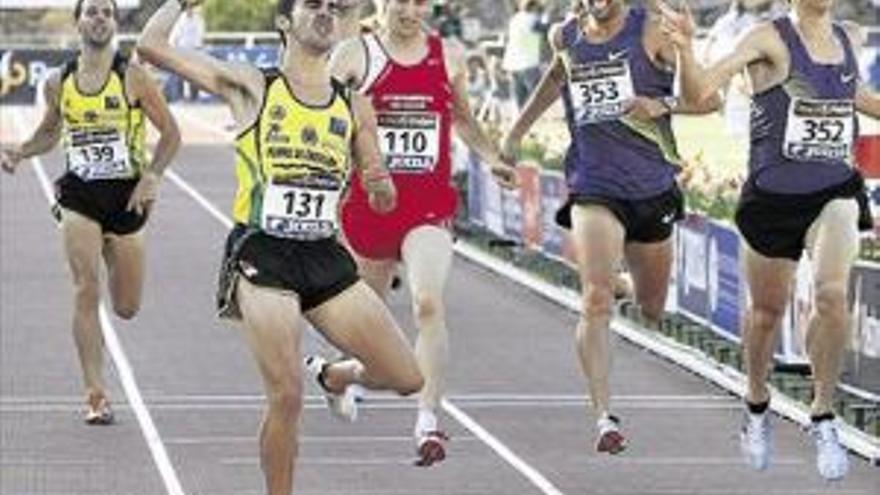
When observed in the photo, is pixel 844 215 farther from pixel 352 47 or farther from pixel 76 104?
pixel 76 104

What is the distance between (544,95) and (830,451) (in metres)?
2.45

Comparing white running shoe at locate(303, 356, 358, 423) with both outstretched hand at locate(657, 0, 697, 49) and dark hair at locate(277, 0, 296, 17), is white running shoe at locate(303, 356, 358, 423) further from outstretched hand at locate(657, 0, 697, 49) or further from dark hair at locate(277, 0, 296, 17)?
outstretched hand at locate(657, 0, 697, 49)

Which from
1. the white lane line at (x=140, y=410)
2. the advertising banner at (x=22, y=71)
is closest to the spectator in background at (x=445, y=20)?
the advertising banner at (x=22, y=71)

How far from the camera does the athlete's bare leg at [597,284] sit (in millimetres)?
14992

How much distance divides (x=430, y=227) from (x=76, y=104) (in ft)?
10.5

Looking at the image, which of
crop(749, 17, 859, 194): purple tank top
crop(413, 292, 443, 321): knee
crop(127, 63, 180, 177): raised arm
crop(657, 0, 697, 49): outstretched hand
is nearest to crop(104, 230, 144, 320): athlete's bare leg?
crop(127, 63, 180, 177): raised arm

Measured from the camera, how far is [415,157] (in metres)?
14.9

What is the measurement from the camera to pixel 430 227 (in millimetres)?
14906

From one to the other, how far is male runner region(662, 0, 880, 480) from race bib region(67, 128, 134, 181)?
4.24 meters

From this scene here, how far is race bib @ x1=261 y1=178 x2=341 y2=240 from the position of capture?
12.5 metres

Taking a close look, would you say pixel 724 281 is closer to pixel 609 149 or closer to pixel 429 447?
pixel 609 149

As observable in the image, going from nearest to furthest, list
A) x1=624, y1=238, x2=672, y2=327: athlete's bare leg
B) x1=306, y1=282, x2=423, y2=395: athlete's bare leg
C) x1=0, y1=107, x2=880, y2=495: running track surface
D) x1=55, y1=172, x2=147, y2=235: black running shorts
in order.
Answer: x1=306, y1=282, x2=423, y2=395: athlete's bare leg → x1=624, y1=238, x2=672, y2=327: athlete's bare leg → x1=0, y1=107, x2=880, y2=495: running track surface → x1=55, y1=172, x2=147, y2=235: black running shorts

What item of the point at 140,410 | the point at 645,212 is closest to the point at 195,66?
the point at 645,212

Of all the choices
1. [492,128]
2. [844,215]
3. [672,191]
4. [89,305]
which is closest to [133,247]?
[89,305]
